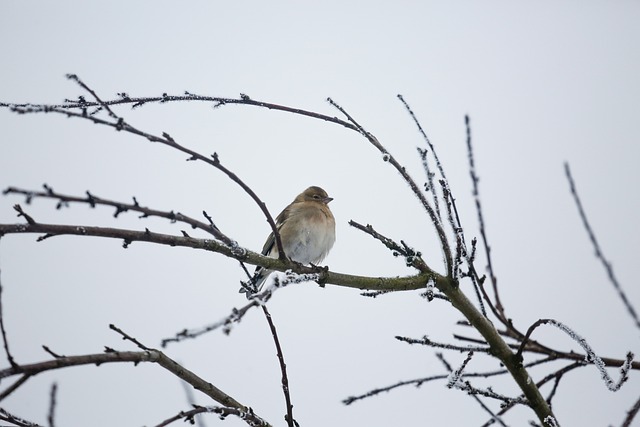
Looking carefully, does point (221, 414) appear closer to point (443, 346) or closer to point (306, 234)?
point (443, 346)

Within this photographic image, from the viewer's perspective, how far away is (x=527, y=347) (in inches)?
133

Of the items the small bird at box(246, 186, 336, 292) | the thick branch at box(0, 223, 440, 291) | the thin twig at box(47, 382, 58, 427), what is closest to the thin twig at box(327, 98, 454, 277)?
the thick branch at box(0, 223, 440, 291)

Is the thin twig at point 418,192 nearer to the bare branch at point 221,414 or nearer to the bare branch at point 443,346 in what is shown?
the bare branch at point 443,346

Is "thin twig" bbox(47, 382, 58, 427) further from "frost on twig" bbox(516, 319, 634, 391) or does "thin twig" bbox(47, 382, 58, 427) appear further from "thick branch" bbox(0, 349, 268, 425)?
"frost on twig" bbox(516, 319, 634, 391)

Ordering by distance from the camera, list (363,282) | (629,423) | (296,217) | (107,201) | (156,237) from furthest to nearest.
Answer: (296,217), (363,282), (629,423), (156,237), (107,201)

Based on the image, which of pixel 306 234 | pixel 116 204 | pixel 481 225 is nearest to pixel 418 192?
pixel 481 225

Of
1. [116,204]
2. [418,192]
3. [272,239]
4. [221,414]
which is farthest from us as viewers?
[272,239]

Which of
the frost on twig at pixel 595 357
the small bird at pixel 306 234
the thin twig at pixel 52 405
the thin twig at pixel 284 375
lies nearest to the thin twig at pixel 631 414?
the frost on twig at pixel 595 357

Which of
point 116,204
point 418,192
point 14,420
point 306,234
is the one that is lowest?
point 14,420

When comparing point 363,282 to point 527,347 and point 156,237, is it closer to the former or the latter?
point 527,347

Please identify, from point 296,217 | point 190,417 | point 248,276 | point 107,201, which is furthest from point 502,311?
point 296,217

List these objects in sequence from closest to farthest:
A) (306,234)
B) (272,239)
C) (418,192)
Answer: (418,192), (306,234), (272,239)

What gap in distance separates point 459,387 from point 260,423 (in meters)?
0.92

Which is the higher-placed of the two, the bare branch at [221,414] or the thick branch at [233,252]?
the thick branch at [233,252]
